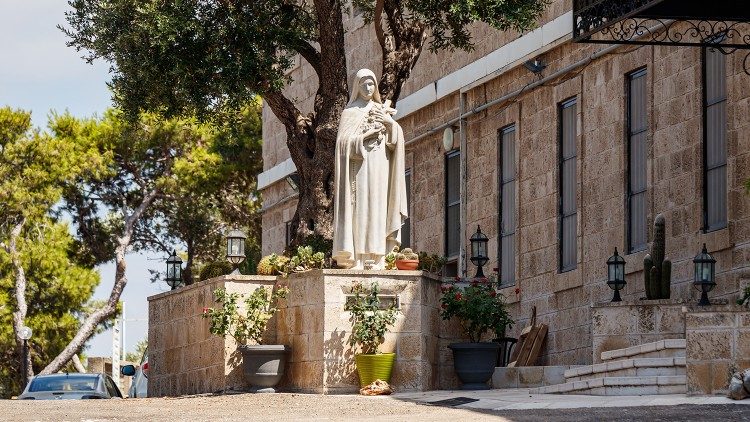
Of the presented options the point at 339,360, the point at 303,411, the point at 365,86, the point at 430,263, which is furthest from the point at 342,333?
the point at 303,411

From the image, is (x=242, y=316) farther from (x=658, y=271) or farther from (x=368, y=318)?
(x=658, y=271)

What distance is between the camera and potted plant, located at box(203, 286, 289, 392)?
2047 centimetres

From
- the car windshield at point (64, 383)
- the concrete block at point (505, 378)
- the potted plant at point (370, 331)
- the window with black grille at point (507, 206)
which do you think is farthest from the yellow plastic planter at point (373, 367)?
the window with black grille at point (507, 206)

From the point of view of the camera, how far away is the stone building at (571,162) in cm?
2234

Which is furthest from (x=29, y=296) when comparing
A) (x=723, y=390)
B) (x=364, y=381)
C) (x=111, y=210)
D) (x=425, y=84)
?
(x=723, y=390)

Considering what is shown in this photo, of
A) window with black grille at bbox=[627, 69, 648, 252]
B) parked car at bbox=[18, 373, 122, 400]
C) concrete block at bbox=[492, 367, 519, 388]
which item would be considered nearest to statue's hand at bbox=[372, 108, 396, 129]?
concrete block at bbox=[492, 367, 519, 388]

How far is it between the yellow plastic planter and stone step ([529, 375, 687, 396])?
1663mm

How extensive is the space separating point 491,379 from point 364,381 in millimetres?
2323

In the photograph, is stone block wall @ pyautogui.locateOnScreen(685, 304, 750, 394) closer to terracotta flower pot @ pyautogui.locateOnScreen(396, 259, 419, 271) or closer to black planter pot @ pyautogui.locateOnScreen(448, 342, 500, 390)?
black planter pot @ pyautogui.locateOnScreen(448, 342, 500, 390)

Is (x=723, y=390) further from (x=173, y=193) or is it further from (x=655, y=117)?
(x=173, y=193)

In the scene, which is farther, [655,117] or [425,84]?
[425,84]

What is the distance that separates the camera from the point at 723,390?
17.0 metres

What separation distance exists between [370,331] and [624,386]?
3.09 metres

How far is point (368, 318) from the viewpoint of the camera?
20047mm
